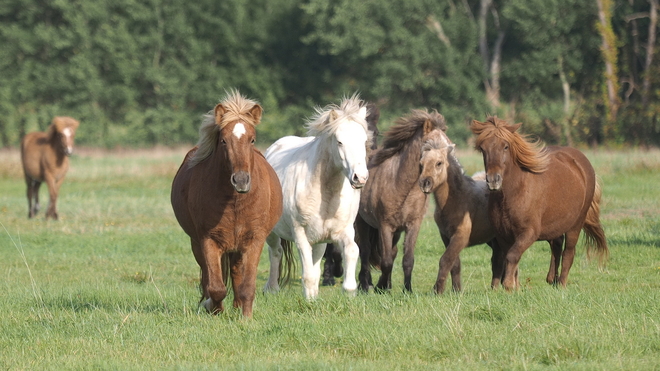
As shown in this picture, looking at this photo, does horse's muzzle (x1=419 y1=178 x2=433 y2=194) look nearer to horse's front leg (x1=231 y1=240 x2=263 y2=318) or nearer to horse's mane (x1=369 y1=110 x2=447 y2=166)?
horse's mane (x1=369 y1=110 x2=447 y2=166)

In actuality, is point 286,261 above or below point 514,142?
below

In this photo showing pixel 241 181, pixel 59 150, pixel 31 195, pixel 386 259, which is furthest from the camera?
pixel 59 150

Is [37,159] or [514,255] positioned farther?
[37,159]

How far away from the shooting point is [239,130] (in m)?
6.79

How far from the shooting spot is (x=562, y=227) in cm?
917

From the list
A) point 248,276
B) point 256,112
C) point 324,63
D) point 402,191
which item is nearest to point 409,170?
point 402,191

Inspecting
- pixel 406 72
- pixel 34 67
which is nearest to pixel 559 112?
pixel 406 72

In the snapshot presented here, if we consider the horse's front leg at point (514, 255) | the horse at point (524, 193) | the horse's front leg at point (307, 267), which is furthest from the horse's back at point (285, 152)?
the horse's front leg at point (514, 255)

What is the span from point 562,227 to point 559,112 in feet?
103

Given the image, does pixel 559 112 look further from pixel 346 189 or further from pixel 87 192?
pixel 346 189

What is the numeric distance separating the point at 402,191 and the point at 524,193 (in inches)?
52.8

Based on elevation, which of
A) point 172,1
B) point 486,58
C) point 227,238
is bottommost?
point 227,238

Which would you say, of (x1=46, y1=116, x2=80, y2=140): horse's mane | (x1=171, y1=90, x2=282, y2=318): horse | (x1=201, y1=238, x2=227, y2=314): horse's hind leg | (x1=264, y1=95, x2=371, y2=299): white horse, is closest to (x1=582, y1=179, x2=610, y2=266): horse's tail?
(x1=264, y1=95, x2=371, y2=299): white horse

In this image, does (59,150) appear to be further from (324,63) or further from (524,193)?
(324,63)
